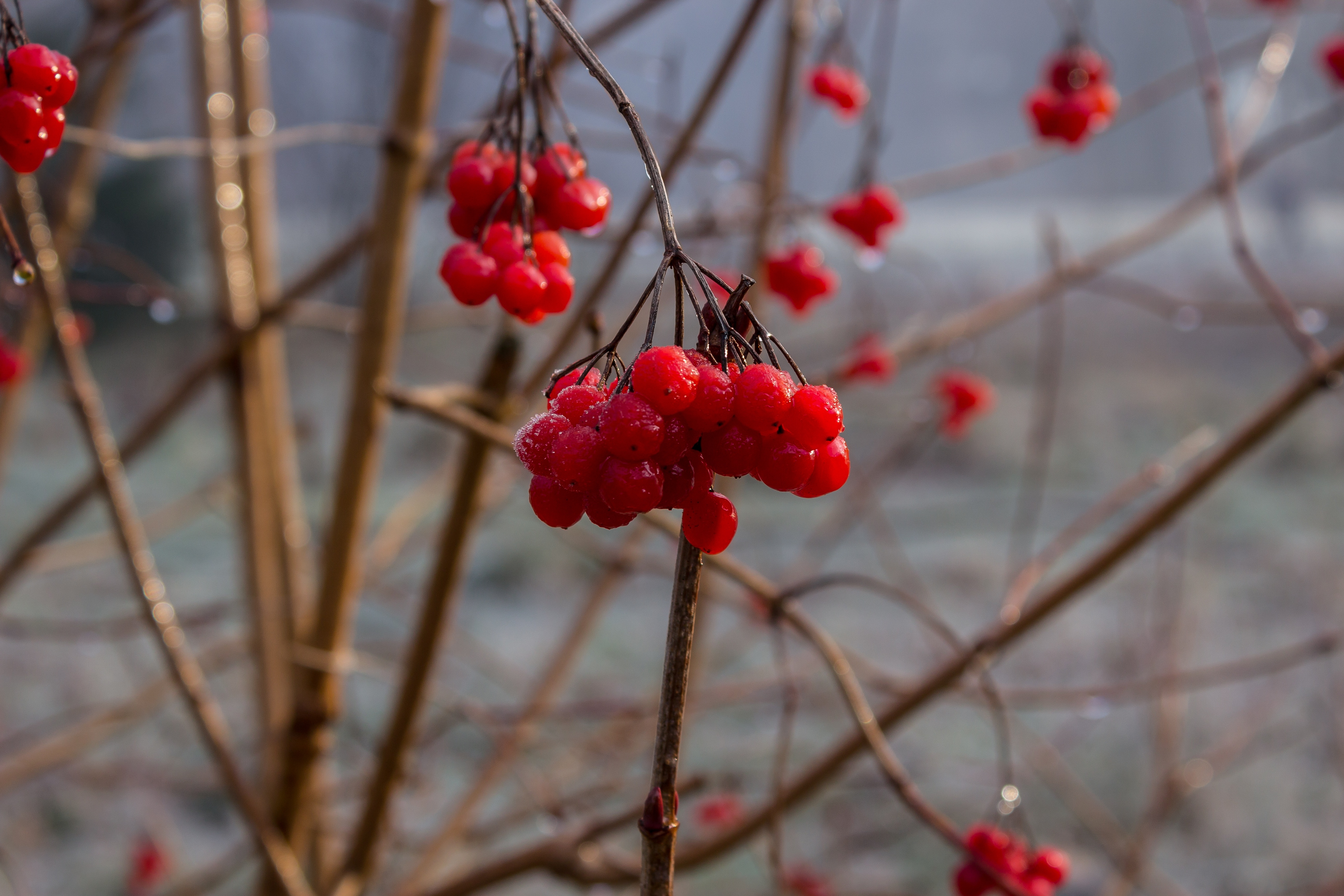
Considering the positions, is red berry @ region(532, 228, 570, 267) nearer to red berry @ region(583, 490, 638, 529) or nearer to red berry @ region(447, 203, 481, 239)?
red berry @ region(447, 203, 481, 239)

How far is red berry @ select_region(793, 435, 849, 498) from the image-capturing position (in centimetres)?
33

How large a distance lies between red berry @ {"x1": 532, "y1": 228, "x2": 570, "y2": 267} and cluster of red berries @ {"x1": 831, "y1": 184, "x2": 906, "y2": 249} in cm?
65

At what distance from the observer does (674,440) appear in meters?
0.31

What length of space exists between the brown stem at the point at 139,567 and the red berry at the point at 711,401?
0.57 meters

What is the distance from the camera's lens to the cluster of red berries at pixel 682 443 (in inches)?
11.8

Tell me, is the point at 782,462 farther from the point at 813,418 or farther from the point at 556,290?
the point at 556,290

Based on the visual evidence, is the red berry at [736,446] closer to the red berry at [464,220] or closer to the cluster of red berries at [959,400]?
the red berry at [464,220]

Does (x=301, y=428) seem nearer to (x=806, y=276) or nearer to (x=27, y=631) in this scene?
(x=27, y=631)

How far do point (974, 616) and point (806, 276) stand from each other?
3560 millimetres

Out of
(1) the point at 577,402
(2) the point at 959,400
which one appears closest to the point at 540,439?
(1) the point at 577,402

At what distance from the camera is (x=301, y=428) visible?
1.37 metres

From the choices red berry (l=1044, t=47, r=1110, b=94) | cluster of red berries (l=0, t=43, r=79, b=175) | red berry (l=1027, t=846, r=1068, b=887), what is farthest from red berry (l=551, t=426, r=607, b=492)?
red berry (l=1044, t=47, r=1110, b=94)

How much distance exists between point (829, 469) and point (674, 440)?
6cm

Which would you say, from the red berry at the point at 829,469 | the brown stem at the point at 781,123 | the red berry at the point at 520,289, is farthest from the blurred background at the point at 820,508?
the red berry at the point at 829,469
